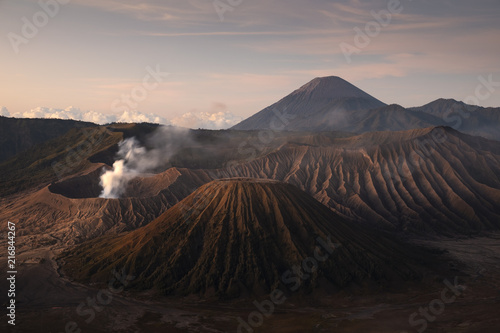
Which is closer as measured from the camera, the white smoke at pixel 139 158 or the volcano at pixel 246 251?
the volcano at pixel 246 251

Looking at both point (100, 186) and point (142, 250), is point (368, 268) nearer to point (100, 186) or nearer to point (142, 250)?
point (142, 250)

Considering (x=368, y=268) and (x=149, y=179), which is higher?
(x=149, y=179)

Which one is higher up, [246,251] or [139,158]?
[139,158]

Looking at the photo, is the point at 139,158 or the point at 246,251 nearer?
the point at 246,251

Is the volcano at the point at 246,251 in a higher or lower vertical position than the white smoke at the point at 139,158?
lower

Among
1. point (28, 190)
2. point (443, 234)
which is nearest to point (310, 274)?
point (443, 234)

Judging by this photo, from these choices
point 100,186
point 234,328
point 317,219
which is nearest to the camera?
point 234,328
